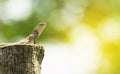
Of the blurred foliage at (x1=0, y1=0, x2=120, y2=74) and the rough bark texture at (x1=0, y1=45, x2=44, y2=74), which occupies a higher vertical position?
the blurred foliage at (x1=0, y1=0, x2=120, y2=74)

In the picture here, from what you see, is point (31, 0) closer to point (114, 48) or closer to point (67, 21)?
point (67, 21)

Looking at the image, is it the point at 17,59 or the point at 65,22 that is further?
the point at 65,22

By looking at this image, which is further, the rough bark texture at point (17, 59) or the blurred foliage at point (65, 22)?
the blurred foliage at point (65, 22)

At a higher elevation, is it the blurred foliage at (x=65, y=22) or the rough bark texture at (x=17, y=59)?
the blurred foliage at (x=65, y=22)

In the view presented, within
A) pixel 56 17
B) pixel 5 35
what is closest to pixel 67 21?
pixel 56 17
